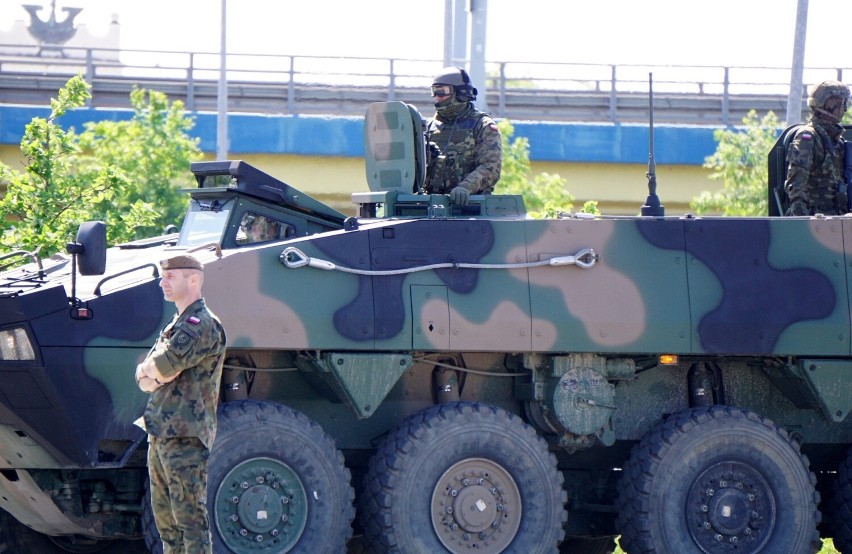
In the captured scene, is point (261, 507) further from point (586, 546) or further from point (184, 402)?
point (586, 546)

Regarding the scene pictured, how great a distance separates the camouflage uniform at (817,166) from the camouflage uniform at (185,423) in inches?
192

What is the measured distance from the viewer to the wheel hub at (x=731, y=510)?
9.62m

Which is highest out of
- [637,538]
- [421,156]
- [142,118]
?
[142,118]

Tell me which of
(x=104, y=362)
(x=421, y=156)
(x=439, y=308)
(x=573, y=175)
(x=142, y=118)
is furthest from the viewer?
(x=573, y=175)

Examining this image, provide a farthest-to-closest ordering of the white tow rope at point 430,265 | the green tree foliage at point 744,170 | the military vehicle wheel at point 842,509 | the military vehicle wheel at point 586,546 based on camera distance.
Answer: the green tree foliage at point 744,170 → the military vehicle wheel at point 586,546 → the military vehicle wheel at point 842,509 → the white tow rope at point 430,265

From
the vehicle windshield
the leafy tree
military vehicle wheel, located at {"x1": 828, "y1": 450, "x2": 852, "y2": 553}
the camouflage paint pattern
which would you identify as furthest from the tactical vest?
the leafy tree

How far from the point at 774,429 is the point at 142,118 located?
40.5 ft

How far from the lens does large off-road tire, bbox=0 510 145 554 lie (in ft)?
32.8

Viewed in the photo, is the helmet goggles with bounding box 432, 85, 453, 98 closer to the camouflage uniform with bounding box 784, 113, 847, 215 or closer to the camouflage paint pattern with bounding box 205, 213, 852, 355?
the camouflage paint pattern with bounding box 205, 213, 852, 355

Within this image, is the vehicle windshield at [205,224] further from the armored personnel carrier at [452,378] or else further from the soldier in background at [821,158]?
the soldier in background at [821,158]

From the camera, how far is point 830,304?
9.82 meters

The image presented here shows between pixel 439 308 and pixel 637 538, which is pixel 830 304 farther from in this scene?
pixel 439 308

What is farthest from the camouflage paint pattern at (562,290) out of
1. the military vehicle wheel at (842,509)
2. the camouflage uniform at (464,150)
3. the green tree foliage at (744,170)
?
the green tree foliage at (744,170)

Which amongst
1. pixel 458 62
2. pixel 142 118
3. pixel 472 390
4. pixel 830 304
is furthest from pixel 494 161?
pixel 142 118
